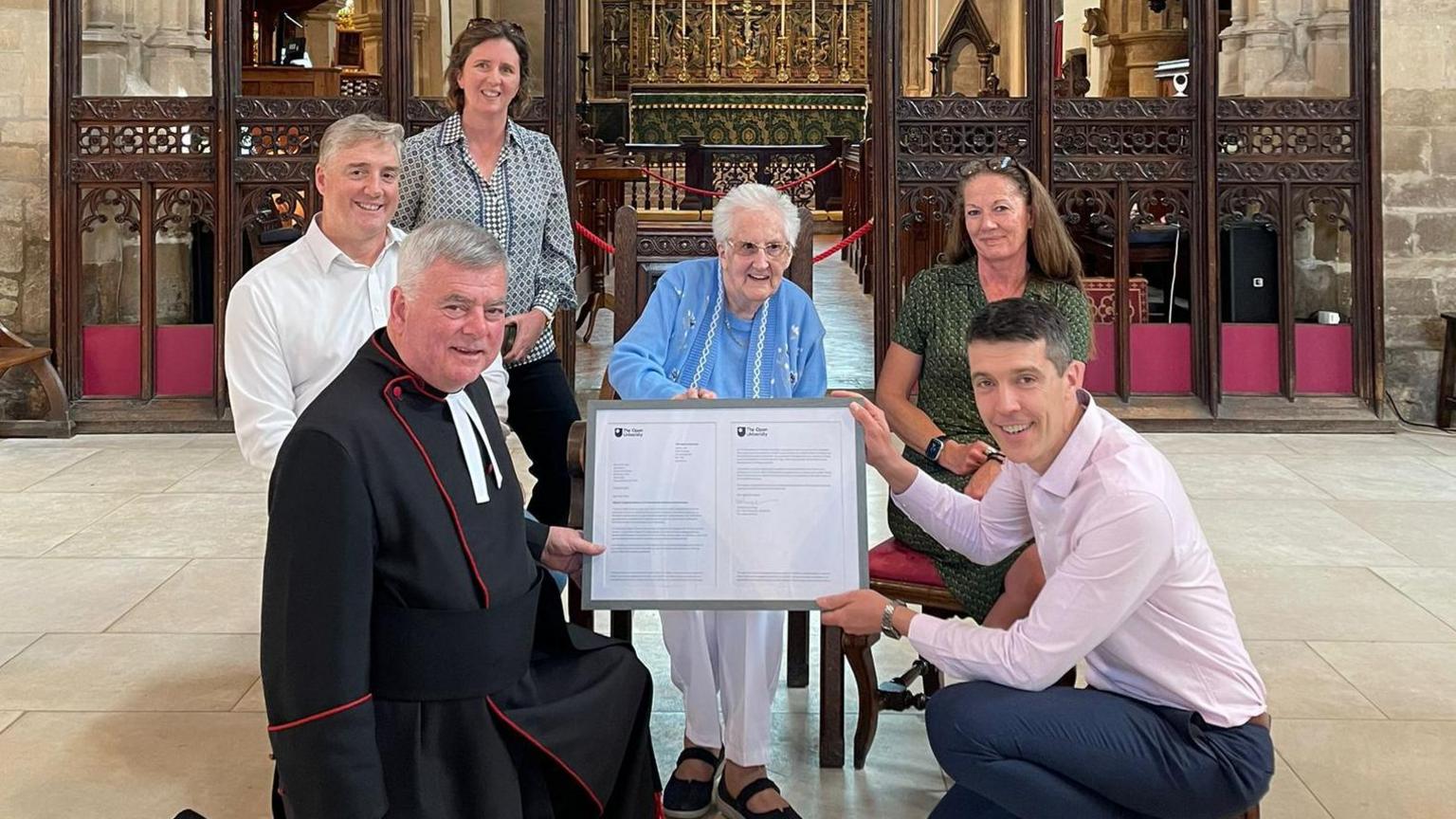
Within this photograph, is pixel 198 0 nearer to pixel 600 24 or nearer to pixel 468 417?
pixel 468 417

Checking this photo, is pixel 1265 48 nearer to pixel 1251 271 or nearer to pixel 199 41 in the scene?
pixel 1251 271

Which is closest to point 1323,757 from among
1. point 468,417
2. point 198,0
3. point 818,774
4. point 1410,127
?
point 818,774

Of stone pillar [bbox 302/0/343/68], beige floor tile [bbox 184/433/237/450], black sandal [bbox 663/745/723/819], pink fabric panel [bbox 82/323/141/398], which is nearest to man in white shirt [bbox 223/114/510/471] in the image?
black sandal [bbox 663/745/723/819]

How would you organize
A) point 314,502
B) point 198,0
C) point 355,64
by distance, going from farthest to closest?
point 355,64
point 198,0
point 314,502

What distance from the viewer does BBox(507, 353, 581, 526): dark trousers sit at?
363 centimetres

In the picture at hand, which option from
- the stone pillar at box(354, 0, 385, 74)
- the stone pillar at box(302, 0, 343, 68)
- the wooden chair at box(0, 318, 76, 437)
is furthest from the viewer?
the stone pillar at box(302, 0, 343, 68)

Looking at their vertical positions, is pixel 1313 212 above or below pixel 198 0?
below

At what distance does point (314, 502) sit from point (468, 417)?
342 millimetres

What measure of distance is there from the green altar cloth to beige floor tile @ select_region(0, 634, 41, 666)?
13470 millimetres

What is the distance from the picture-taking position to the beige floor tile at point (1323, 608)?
3.85m

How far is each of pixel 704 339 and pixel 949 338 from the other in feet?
1.82

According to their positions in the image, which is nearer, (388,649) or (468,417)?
(388,649)

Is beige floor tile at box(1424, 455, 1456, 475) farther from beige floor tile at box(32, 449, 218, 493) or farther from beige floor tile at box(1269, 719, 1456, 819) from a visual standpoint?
beige floor tile at box(32, 449, 218, 493)

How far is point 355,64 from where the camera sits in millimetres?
13398
